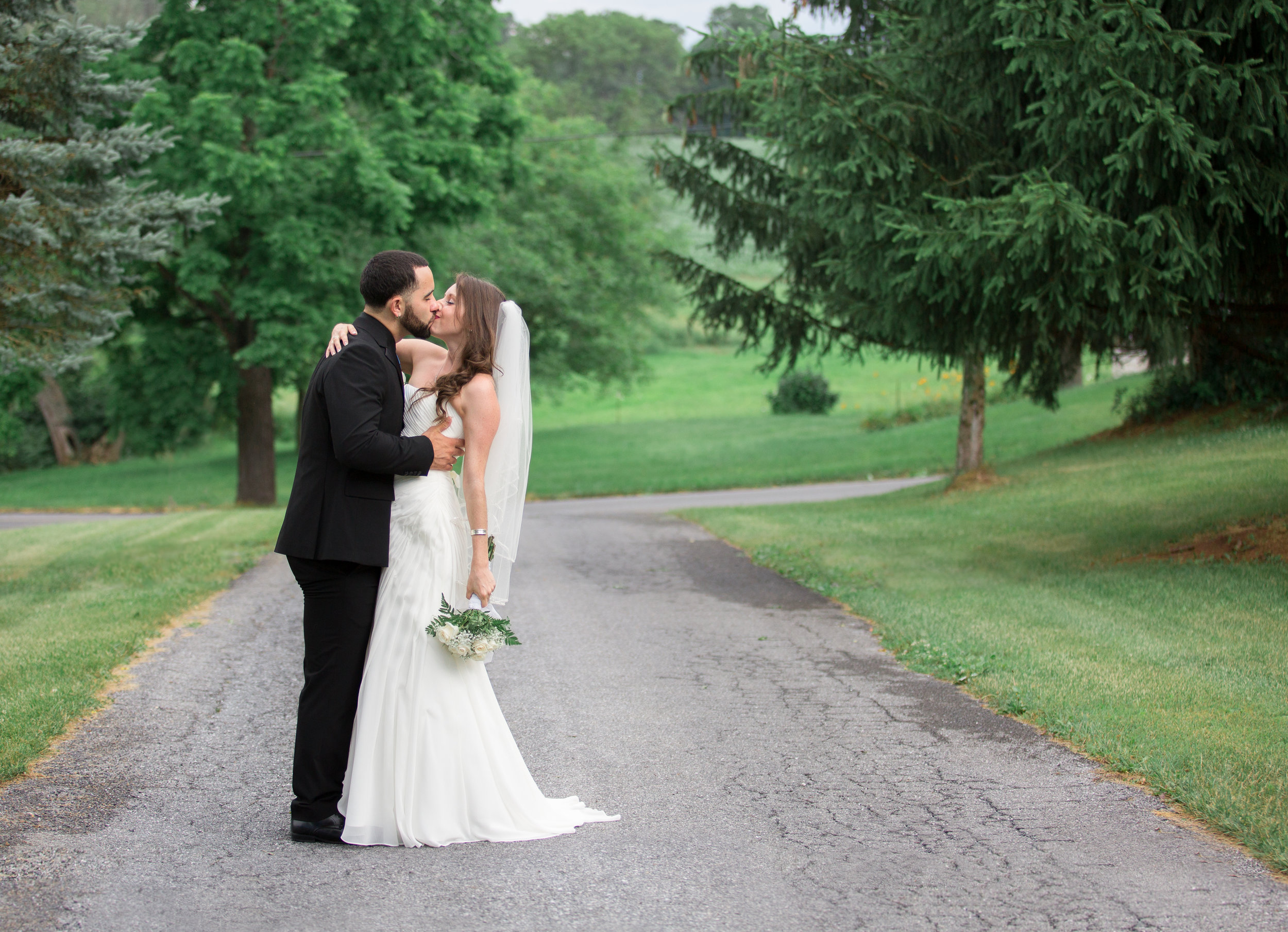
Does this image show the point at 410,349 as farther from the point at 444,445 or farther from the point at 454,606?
the point at 454,606

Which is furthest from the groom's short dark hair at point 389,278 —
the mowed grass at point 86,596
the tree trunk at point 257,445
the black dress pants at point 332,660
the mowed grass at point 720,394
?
the mowed grass at point 720,394

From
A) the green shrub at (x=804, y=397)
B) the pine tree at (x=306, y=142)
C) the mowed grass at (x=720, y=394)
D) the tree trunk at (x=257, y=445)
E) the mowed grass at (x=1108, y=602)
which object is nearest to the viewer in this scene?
the mowed grass at (x=1108, y=602)

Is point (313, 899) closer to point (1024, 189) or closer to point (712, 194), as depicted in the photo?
point (1024, 189)

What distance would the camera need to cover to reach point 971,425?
2014 centimetres

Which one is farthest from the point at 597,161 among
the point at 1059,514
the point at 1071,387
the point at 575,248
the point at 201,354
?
the point at 1059,514

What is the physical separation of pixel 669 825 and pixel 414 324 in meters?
2.30

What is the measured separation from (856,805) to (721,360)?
221 ft

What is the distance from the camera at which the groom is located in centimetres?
443

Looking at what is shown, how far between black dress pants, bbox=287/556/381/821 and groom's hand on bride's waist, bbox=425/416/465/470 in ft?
1.63

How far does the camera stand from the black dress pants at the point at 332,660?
177 inches

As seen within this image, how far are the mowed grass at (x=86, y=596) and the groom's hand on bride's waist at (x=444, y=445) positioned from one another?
8.22 feet

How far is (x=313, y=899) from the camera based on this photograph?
12.7 ft

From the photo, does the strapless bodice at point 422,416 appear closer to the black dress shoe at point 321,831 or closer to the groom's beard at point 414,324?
the groom's beard at point 414,324

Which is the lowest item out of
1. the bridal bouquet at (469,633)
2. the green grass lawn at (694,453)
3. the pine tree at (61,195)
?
the green grass lawn at (694,453)
